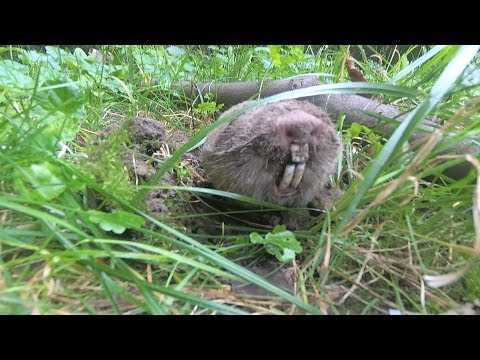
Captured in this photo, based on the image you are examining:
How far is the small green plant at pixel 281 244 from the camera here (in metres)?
1.18

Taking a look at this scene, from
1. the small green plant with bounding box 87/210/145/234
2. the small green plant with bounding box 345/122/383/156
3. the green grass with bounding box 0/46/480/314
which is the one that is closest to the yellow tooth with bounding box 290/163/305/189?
the green grass with bounding box 0/46/480/314

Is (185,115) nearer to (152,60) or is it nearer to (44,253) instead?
(152,60)

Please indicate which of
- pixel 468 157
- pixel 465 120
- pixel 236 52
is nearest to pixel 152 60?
pixel 236 52

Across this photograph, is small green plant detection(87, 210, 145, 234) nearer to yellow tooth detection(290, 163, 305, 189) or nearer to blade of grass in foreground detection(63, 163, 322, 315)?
blade of grass in foreground detection(63, 163, 322, 315)

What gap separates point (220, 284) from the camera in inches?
42.4

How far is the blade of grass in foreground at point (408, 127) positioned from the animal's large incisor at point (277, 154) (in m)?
0.23

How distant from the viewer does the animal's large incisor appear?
124 centimetres

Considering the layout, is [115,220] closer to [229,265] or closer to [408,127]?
[229,265]

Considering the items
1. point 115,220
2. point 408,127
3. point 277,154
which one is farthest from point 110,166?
point 408,127

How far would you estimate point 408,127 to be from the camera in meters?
1.03

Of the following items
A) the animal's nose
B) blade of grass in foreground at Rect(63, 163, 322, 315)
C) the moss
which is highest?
the animal's nose

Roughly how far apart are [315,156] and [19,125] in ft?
2.95

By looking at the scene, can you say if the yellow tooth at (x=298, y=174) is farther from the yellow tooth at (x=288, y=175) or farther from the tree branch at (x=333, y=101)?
the tree branch at (x=333, y=101)

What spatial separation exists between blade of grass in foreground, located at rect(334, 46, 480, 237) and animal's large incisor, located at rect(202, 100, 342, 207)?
0.23 meters
